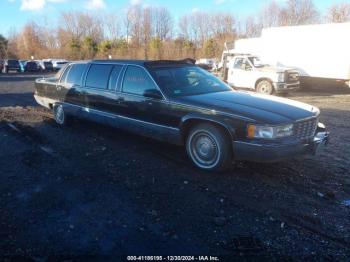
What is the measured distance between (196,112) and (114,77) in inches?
87.6

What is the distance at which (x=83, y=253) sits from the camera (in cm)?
308

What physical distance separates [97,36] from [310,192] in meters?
61.9

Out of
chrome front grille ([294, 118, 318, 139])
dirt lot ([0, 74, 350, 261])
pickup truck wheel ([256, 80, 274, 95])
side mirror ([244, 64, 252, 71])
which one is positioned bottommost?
dirt lot ([0, 74, 350, 261])

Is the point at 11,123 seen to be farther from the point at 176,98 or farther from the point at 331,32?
the point at 331,32

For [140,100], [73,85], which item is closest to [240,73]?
[73,85]

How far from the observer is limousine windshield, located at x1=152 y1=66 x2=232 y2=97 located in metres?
5.65

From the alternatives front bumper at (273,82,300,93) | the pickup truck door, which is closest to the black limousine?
front bumper at (273,82,300,93)

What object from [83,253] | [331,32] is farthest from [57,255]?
[331,32]

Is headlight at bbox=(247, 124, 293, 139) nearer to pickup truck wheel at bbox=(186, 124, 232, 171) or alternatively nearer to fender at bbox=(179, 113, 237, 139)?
fender at bbox=(179, 113, 237, 139)

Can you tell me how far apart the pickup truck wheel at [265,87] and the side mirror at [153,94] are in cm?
1053

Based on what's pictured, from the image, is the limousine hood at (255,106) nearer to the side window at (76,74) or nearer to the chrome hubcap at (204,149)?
the chrome hubcap at (204,149)

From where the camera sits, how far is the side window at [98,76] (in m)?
6.72

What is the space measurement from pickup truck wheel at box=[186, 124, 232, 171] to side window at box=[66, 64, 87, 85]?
344 centimetres

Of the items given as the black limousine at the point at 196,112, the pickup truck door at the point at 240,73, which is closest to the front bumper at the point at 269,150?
the black limousine at the point at 196,112
